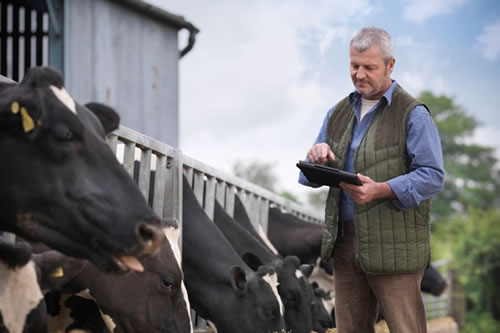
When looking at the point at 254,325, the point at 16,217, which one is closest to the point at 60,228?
the point at 16,217

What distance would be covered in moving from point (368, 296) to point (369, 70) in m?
1.19

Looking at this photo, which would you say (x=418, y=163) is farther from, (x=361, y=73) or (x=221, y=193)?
(x=221, y=193)

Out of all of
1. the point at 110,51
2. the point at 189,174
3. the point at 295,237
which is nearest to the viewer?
the point at 189,174

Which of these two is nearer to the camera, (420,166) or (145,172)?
(420,166)

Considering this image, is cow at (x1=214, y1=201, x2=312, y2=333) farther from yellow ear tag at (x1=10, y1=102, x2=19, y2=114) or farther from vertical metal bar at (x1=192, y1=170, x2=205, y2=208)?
yellow ear tag at (x1=10, y1=102, x2=19, y2=114)

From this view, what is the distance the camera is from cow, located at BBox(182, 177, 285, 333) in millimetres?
5223

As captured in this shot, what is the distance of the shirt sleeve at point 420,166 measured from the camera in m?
3.54

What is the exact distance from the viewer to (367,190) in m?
3.49

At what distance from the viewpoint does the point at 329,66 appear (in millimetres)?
11555

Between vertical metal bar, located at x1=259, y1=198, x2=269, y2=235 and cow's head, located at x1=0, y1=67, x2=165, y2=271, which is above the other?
cow's head, located at x1=0, y1=67, x2=165, y2=271

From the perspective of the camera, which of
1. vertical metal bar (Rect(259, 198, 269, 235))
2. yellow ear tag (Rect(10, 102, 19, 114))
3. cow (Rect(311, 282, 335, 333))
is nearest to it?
yellow ear tag (Rect(10, 102, 19, 114))

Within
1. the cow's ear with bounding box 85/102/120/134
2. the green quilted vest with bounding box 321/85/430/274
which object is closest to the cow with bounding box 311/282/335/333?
the green quilted vest with bounding box 321/85/430/274

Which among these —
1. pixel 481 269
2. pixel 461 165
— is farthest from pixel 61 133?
pixel 461 165

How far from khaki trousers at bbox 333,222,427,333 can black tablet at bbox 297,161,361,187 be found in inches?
15.2
